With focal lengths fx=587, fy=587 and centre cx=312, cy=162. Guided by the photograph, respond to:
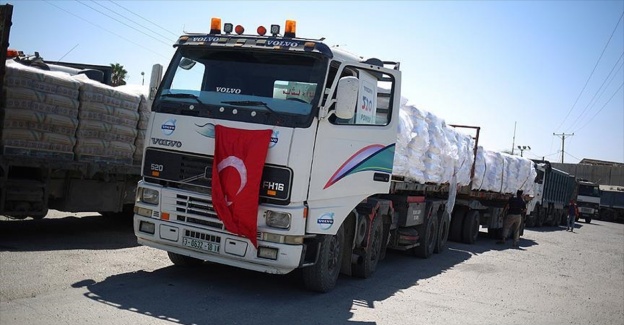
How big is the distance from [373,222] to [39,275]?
466cm

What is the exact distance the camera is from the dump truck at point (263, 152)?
21.6ft

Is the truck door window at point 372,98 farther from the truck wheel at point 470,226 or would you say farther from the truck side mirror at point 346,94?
the truck wheel at point 470,226

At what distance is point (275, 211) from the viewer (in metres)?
6.56

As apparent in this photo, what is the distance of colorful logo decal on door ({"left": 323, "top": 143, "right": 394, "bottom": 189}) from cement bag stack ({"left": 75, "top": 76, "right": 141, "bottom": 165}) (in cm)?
423

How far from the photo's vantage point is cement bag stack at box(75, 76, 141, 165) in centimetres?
904

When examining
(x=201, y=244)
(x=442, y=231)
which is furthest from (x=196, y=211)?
(x=442, y=231)

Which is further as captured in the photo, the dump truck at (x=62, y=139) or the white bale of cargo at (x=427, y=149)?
the white bale of cargo at (x=427, y=149)

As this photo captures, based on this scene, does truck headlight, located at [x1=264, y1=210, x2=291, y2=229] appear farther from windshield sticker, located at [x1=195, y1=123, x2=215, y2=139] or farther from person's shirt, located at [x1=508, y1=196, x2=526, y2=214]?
person's shirt, located at [x1=508, y1=196, x2=526, y2=214]

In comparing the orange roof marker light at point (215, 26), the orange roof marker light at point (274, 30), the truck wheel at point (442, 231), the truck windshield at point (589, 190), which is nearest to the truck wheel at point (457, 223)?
the truck wheel at point (442, 231)

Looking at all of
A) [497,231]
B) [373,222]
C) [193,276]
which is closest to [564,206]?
[497,231]

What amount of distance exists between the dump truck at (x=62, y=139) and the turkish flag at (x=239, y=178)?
3.29 meters

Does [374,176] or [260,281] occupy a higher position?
[374,176]

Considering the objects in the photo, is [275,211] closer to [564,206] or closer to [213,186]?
[213,186]

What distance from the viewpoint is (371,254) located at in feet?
30.3
